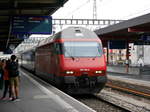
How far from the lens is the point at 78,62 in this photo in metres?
14.7

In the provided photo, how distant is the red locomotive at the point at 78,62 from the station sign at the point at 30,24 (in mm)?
5746

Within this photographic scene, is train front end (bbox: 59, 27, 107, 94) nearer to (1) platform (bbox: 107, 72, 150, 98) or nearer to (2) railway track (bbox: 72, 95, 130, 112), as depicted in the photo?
(2) railway track (bbox: 72, 95, 130, 112)

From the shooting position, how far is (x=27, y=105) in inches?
425

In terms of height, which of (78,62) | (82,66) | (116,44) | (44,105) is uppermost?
(116,44)

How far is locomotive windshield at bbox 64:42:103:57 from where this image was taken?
14.9m

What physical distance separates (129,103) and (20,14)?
1048 cm

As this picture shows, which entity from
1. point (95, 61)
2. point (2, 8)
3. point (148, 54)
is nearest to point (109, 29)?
point (2, 8)

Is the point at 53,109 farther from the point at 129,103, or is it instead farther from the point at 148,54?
the point at 148,54

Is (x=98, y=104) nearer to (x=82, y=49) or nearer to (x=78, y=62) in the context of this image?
(x=78, y=62)

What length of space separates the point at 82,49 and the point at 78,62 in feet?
2.48

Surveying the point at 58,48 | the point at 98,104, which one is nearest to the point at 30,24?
the point at 58,48

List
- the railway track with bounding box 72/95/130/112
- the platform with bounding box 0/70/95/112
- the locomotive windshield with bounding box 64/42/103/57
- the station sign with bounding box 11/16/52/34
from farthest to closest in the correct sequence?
the station sign with bounding box 11/16/52/34 < the locomotive windshield with bounding box 64/42/103/57 < the railway track with bounding box 72/95/130/112 < the platform with bounding box 0/70/95/112

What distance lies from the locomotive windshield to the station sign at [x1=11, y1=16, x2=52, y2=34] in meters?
6.82

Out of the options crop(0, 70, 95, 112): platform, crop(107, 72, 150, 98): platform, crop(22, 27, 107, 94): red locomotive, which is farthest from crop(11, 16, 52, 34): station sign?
crop(0, 70, 95, 112): platform
